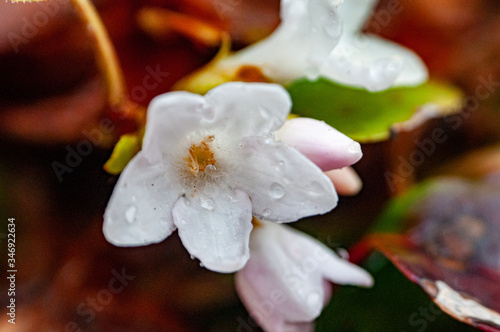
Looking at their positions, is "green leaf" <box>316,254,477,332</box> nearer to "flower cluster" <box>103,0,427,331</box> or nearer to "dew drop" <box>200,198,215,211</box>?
"flower cluster" <box>103,0,427,331</box>

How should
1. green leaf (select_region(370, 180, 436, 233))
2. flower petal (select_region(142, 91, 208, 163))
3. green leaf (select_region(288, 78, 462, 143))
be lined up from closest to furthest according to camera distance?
flower petal (select_region(142, 91, 208, 163)), green leaf (select_region(288, 78, 462, 143)), green leaf (select_region(370, 180, 436, 233))

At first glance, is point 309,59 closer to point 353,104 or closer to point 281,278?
point 353,104

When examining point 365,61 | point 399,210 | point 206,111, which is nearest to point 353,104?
point 365,61

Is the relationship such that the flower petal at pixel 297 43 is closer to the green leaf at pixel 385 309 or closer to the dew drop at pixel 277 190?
the dew drop at pixel 277 190

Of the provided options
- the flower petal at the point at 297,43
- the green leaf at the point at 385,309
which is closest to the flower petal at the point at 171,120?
the flower petal at the point at 297,43

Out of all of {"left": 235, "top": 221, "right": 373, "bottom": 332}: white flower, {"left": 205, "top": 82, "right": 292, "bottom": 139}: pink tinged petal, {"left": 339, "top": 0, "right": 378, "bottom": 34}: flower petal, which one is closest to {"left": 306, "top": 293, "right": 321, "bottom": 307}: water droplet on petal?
{"left": 235, "top": 221, "right": 373, "bottom": 332}: white flower

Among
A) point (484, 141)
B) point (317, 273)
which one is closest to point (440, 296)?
point (317, 273)
